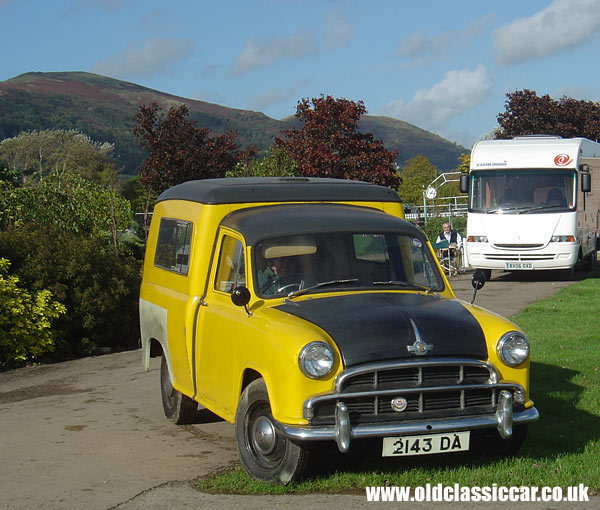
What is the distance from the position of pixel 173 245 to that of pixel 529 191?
15045mm

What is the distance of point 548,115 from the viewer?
60.0m

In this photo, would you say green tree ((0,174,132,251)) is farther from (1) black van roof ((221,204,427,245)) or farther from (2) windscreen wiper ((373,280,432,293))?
(2) windscreen wiper ((373,280,432,293))

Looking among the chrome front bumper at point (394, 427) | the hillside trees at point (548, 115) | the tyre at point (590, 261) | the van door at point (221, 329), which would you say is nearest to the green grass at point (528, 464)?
the chrome front bumper at point (394, 427)

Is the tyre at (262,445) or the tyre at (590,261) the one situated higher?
the tyre at (262,445)

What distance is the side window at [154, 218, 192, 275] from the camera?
8453 mm

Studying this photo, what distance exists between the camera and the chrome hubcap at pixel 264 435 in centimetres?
643

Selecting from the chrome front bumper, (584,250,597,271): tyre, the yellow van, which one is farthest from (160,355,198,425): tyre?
(584,250,597,271): tyre

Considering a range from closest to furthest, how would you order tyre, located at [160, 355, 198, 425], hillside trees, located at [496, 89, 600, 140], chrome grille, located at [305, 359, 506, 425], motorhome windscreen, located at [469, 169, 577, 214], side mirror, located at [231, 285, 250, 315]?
chrome grille, located at [305, 359, 506, 425] < side mirror, located at [231, 285, 250, 315] < tyre, located at [160, 355, 198, 425] < motorhome windscreen, located at [469, 169, 577, 214] < hillside trees, located at [496, 89, 600, 140]

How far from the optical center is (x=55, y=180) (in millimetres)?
19547

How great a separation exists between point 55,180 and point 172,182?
64.4ft

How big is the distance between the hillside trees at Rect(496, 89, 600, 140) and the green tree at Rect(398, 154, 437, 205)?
3367 centimetres

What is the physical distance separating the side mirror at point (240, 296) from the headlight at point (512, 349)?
6.03 feet

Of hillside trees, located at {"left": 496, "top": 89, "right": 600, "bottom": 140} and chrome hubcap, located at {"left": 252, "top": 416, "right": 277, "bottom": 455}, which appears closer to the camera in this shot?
chrome hubcap, located at {"left": 252, "top": 416, "right": 277, "bottom": 455}

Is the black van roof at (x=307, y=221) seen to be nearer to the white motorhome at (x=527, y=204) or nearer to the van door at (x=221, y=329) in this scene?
the van door at (x=221, y=329)
